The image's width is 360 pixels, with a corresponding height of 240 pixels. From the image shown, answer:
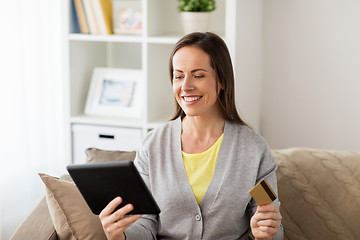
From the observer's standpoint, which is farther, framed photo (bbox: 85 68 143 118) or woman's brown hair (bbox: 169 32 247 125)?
framed photo (bbox: 85 68 143 118)

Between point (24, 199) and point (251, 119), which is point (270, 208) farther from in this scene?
point (24, 199)

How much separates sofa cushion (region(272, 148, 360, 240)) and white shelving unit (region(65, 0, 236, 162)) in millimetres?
936

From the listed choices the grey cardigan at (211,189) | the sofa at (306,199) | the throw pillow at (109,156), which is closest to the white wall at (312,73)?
the sofa at (306,199)

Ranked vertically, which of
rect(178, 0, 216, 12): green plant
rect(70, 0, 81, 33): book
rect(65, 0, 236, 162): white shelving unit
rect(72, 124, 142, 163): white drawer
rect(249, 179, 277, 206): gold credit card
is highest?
rect(178, 0, 216, 12): green plant

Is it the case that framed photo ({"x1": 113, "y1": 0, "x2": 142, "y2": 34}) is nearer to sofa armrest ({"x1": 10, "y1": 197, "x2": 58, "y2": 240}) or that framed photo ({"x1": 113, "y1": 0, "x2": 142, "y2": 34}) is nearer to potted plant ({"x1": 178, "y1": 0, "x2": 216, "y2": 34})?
potted plant ({"x1": 178, "y1": 0, "x2": 216, "y2": 34})

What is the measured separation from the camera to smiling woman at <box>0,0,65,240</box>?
293 centimetres

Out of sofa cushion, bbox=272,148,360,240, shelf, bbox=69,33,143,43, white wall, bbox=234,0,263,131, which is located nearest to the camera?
sofa cushion, bbox=272,148,360,240

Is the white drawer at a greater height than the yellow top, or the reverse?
the yellow top

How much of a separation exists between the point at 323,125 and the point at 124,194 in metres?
1.85

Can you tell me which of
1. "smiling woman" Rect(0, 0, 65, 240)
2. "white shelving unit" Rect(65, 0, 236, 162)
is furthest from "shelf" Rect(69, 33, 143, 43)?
"smiling woman" Rect(0, 0, 65, 240)

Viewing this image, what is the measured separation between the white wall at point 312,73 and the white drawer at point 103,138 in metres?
0.76

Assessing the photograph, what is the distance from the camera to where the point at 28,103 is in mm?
3088

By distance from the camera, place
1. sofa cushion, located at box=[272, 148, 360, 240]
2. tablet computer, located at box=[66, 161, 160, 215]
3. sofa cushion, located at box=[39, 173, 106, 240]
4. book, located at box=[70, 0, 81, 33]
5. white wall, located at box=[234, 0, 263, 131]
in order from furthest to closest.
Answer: book, located at box=[70, 0, 81, 33] < white wall, located at box=[234, 0, 263, 131] < sofa cushion, located at box=[272, 148, 360, 240] < sofa cushion, located at box=[39, 173, 106, 240] < tablet computer, located at box=[66, 161, 160, 215]

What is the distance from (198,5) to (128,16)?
0.42 meters
